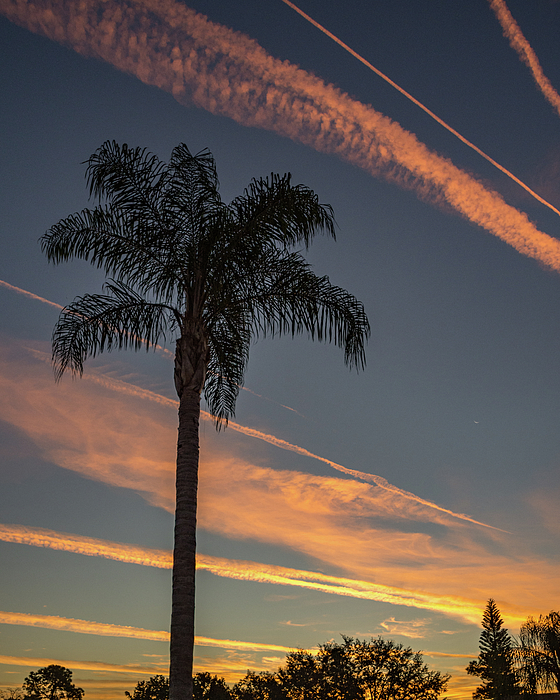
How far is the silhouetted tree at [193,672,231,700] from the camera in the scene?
53.0 m

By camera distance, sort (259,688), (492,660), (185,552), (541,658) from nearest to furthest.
→ (185,552)
(541,658)
(492,660)
(259,688)

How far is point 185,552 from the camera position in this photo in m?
12.3

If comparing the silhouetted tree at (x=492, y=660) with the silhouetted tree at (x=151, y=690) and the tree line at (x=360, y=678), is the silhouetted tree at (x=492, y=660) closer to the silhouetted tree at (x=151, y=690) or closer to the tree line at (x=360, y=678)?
the tree line at (x=360, y=678)

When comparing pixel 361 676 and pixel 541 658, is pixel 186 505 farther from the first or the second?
pixel 361 676

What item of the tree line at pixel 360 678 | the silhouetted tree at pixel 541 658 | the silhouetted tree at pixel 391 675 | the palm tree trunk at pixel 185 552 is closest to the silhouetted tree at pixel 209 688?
the tree line at pixel 360 678

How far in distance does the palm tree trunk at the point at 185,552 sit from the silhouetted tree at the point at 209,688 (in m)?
46.1

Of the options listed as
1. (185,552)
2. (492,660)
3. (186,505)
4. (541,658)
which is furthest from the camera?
(492,660)

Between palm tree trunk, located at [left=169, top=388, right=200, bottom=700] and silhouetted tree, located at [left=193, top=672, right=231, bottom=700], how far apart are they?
1816 inches

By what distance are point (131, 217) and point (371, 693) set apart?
39.3 meters

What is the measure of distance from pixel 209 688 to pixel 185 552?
4963 centimetres

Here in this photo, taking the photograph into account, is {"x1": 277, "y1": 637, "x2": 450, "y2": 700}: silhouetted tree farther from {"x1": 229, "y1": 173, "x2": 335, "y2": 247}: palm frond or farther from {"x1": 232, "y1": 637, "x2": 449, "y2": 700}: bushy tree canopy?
{"x1": 229, "y1": 173, "x2": 335, "y2": 247}: palm frond

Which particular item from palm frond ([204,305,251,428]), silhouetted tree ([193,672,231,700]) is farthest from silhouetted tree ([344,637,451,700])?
palm frond ([204,305,251,428])

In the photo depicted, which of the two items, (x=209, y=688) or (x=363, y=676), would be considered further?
(x=209, y=688)

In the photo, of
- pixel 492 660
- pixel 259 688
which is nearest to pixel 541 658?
pixel 492 660
